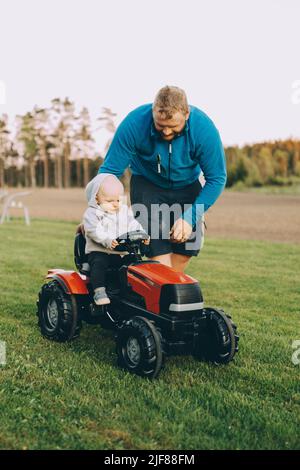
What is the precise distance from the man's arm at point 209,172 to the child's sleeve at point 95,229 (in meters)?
0.66

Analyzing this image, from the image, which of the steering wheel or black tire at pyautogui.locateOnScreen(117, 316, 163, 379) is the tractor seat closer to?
the steering wheel

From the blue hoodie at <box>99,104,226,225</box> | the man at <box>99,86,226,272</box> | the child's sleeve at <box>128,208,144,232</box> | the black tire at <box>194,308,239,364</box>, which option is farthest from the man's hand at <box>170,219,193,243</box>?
the black tire at <box>194,308,239,364</box>

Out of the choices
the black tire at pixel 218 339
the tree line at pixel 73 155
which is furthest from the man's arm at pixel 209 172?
the tree line at pixel 73 155

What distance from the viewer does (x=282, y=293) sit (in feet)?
25.2

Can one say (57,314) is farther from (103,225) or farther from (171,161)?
(171,161)

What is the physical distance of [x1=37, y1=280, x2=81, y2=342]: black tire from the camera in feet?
16.4

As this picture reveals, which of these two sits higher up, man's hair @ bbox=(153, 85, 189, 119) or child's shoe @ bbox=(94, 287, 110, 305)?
man's hair @ bbox=(153, 85, 189, 119)

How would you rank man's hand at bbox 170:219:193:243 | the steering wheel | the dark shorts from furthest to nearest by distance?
the dark shorts < the steering wheel < man's hand at bbox 170:219:193:243

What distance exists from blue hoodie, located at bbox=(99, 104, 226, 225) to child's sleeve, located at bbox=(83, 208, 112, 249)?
1.40ft

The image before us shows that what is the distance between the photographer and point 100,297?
4.71 m

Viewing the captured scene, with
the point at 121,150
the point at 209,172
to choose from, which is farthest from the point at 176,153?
the point at 121,150

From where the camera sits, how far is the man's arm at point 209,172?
459 centimetres

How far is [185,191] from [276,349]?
1.55m
